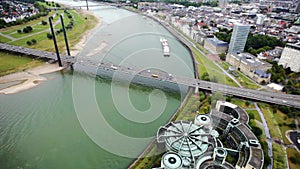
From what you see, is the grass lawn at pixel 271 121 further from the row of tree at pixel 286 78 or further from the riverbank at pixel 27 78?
the riverbank at pixel 27 78

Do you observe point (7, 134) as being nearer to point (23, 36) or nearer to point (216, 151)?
point (216, 151)

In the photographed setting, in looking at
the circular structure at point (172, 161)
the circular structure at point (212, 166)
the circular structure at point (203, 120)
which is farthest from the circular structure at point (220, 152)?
the circular structure at point (203, 120)

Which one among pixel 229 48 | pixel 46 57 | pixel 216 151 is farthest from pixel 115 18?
pixel 216 151

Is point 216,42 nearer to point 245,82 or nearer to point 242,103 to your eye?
point 245,82

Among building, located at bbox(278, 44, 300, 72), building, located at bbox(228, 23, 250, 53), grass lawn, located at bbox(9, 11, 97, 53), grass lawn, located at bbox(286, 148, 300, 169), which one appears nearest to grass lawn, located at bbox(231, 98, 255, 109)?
grass lawn, located at bbox(286, 148, 300, 169)

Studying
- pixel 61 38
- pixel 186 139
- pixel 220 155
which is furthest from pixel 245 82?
pixel 61 38
